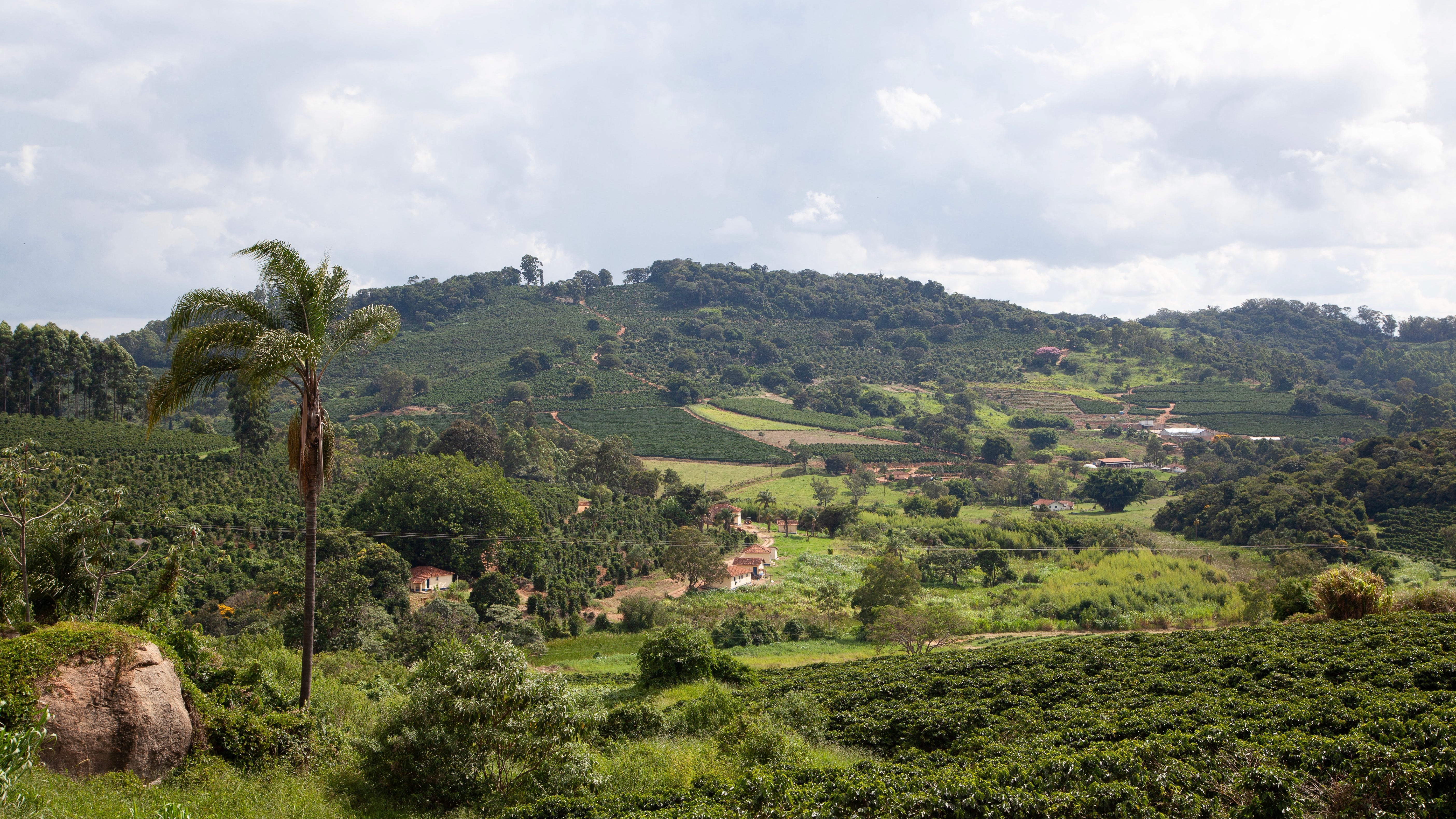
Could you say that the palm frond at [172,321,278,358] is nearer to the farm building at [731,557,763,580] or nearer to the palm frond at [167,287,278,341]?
the palm frond at [167,287,278,341]

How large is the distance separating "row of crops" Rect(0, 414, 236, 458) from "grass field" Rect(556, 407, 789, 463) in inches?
1580

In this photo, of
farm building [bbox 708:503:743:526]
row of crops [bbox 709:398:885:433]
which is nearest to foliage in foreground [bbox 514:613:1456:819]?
farm building [bbox 708:503:743:526]

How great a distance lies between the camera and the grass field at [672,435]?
79.9m

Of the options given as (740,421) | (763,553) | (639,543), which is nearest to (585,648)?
(639,543)

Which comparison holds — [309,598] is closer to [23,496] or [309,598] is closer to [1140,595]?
[23,496]

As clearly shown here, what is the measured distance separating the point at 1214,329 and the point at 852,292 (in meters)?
88.5

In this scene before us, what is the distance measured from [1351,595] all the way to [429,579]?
34.6 metres

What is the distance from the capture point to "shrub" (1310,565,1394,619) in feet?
64.9

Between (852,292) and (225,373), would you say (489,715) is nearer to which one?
(225,373)

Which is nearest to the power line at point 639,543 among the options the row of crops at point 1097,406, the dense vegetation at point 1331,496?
the dense vegetation at point 1331,496

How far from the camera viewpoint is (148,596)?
13484 mm

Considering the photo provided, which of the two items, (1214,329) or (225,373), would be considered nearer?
(225,373)

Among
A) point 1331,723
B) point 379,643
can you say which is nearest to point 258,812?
point 1331,723

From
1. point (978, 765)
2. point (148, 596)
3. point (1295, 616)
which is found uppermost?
point (148, 596)
